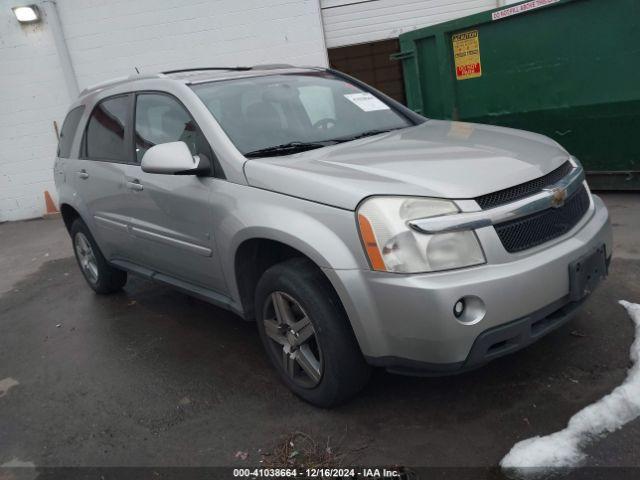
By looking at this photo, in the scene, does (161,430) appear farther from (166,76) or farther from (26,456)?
(166,76)

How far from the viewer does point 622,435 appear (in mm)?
2445

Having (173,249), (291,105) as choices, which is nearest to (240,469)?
(173,249)

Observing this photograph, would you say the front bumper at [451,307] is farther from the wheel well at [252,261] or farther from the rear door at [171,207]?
the rear door at [171,207]

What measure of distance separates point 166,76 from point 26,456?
2374 millimetres

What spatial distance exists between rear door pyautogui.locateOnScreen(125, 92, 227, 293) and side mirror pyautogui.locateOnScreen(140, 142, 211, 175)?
0.24ft

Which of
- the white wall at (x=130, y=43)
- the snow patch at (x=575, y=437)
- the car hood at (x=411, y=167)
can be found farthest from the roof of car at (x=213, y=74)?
the white wall at (x=130, y=43)

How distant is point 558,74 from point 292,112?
3755mm

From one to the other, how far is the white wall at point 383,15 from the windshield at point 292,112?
595 centimetres

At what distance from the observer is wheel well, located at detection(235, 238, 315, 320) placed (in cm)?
308

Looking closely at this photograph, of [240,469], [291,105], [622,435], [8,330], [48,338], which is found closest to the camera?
[622,435]

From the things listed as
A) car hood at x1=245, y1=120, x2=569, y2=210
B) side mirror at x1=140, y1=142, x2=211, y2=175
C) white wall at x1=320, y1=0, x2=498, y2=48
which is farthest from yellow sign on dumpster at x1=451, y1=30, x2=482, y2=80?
side mirror at x1=140, y1=142, x2=211, y2=175

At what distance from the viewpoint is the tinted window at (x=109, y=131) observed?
4133 mm

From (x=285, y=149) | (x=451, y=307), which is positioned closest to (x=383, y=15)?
(x=285, y=149)

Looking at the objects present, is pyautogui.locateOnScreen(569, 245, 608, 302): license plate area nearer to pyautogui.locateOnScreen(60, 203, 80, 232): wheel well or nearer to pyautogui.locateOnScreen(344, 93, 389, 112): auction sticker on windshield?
pyautogui.locateOnScreen(344, 93, 389, 112): auction sticker on windshield
